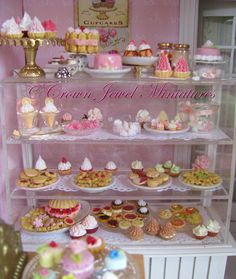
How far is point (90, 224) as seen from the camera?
2.36 metres

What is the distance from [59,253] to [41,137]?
39.0 inches

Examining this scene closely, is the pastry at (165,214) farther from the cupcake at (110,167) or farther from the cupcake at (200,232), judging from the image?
the cupcake at (110,167)

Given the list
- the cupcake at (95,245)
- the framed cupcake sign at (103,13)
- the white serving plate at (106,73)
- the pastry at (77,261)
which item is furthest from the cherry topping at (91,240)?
the framed cupcake sign at (103,13)

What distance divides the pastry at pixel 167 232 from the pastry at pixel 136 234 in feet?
0.43

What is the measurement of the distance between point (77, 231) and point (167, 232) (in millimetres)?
562

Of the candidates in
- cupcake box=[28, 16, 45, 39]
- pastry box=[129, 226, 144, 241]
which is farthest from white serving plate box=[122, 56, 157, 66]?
pastry box=[129, 226, 144, 241]

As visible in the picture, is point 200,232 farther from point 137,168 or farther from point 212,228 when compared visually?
point 137,168

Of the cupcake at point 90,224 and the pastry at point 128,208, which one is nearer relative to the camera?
the cupcake at point 90,224

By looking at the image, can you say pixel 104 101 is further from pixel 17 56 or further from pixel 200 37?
pixel 200 37

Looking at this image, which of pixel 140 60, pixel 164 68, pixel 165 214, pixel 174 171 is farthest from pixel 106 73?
pixel 165 214

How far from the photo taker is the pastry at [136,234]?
7.56ft

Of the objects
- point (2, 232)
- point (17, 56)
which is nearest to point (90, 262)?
point (2, 232)

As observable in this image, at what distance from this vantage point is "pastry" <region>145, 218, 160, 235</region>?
2.36 meters

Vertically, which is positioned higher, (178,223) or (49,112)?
(49,112)
